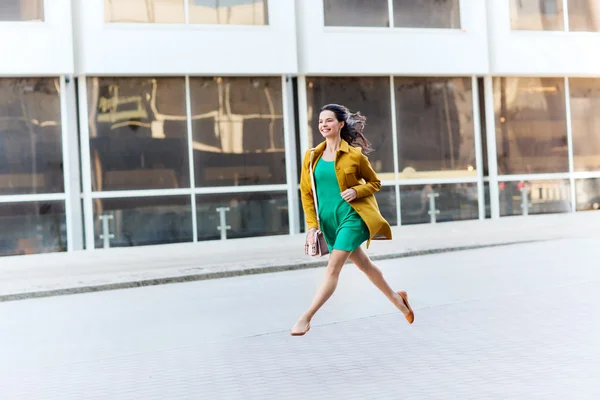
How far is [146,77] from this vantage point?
20906 millimetres

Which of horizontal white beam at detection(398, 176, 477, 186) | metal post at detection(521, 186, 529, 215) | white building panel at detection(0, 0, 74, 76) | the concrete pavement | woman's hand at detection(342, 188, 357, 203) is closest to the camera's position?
the concrete pavement

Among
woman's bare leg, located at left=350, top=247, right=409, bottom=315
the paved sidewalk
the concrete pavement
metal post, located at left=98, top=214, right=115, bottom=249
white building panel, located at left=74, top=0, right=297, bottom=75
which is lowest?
the concrete pavement

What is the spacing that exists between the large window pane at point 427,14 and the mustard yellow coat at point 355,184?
15736mm

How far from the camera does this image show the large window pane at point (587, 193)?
25.1 metres

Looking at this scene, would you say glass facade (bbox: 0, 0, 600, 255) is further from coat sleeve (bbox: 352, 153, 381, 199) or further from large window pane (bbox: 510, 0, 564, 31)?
coat sleeve (bbox: 352, 153, 381, 199)

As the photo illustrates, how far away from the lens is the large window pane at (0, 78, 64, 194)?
19969 millimetres

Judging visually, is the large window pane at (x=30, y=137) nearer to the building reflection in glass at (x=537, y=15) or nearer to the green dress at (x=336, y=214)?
the building reflection in glass at (x=537, y=15)

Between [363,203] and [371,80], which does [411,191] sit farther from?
[363,203]

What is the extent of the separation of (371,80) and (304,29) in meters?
2.03

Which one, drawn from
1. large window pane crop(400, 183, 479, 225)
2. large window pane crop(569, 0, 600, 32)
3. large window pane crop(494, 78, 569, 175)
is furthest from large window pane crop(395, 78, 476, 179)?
large window pane crop(569, 0, 600, 32)

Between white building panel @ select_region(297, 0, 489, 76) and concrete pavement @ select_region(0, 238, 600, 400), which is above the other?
white building panel @ select_region(297, 0, 489, 76)

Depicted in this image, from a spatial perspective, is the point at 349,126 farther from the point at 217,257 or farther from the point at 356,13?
the point at 356,13

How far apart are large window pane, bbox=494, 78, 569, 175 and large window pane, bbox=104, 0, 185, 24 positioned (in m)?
8.14

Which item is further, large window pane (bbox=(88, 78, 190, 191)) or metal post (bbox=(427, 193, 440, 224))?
metal post (bbox=(427, 193, 440, 224))
